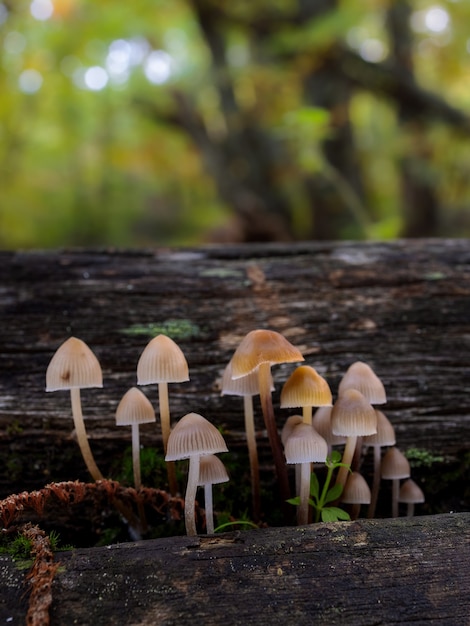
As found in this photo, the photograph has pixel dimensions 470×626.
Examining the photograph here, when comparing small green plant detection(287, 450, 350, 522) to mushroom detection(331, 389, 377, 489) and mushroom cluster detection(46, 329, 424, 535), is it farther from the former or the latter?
mushroom detection(331, 389, 377, 489)

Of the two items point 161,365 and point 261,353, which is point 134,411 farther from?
point 261,353

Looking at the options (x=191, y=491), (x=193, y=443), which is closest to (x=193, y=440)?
(x=193, y=443)

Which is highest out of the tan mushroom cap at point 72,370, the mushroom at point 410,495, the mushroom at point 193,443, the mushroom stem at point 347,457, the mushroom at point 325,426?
the tan mushroom cap at point 72,370

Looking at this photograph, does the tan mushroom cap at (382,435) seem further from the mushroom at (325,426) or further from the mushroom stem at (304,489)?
the mushroom stem at (304,489)

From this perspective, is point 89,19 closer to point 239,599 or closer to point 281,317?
point 281,317

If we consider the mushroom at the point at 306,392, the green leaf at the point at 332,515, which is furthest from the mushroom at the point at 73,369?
the green leaf at the point at 332,515

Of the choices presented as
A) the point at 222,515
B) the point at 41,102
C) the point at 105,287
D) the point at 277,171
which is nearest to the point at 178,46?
the point at 41,102
